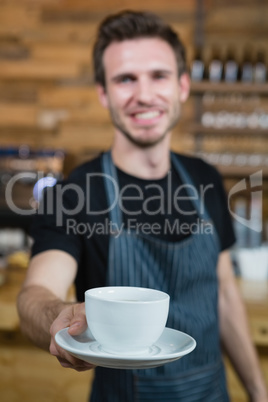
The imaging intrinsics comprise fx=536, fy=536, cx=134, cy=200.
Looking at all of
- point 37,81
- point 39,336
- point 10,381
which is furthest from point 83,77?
point 39,336

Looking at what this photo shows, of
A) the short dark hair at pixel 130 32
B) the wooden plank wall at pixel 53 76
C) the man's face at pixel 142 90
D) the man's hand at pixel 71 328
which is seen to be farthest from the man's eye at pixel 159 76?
the wooden plank wall at pixel 53 76

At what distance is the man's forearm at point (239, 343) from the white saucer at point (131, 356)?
3.08ft

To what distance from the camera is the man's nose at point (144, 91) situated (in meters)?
1.34

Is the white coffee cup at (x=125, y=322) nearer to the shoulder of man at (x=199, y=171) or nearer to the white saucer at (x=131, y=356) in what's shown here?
the white saucer at (x=131, y=356)

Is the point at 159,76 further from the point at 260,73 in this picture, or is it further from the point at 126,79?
the point at 260,73

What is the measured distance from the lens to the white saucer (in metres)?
0.54

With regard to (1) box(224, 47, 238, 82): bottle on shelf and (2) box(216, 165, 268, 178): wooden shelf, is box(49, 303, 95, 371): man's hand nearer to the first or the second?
(2) box(216, 165, 268, 178): wooden shelf

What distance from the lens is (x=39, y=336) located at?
87 cm

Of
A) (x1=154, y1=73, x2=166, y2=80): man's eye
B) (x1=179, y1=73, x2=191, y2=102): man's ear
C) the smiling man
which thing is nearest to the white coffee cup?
the smiling man

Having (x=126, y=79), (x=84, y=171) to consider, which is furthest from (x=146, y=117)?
(x=84, y=171)

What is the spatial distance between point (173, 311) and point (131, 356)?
0.72 metres

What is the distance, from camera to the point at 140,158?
1.44m

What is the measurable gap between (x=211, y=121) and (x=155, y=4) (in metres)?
1.11

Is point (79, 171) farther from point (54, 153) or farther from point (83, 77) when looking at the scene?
point (83, 77)
